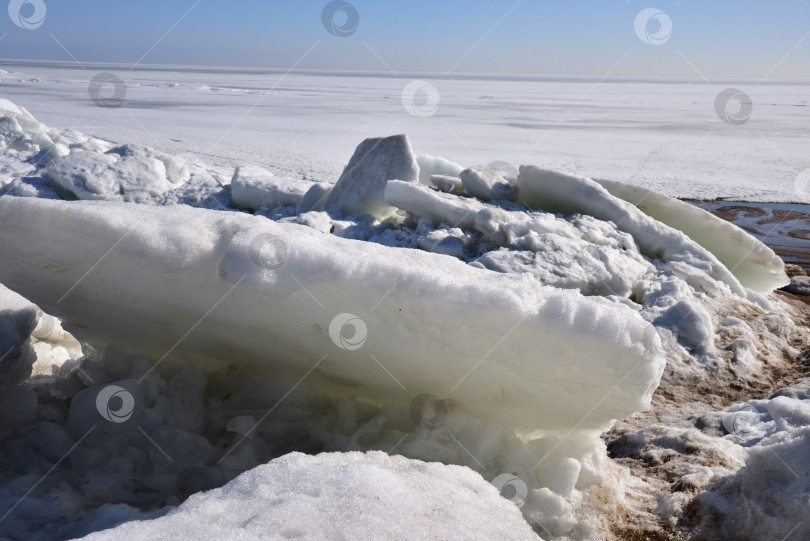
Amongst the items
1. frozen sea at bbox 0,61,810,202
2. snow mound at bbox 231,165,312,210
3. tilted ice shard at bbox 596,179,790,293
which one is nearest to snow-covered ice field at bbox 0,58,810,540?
tilted ice shard at bbox 596,179,790,293

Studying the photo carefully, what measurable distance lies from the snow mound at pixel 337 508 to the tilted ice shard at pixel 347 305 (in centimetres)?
34

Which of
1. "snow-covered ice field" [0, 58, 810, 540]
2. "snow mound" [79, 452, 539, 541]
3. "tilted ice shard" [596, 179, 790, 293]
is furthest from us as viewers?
"tilted ice shard" [596, 179, 790, 293]

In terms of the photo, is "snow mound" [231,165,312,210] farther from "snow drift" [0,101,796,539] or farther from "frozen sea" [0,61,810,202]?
"snow drift" [0,101,796,539]

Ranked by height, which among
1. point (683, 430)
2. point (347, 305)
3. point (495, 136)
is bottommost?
point (347, 305)

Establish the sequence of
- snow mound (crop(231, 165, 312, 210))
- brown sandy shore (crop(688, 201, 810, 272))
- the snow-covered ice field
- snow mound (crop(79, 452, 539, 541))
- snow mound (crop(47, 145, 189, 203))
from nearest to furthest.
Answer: snow mound (crop(79, 452, 539, 541)), the snow-covered ice field, snow mound (crop(231, 165, 312, 210)), snow mound (crop(47, 145, 189, 203)), brown sandy shore (crop(688, 201, 810, 272))

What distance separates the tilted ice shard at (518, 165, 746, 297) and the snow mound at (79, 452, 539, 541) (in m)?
3.62

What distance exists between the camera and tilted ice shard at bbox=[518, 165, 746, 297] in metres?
4.61

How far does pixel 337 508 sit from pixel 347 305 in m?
0.58

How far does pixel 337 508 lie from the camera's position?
1.23 metres

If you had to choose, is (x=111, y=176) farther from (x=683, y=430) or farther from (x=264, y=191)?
(x=683, y=430)

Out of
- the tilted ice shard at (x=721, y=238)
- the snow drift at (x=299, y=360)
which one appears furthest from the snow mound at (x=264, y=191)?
the snow drift at (x=299, y=360)

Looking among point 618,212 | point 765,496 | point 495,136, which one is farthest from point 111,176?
point 495,136

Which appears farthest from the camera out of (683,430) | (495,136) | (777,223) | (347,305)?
(495,136)

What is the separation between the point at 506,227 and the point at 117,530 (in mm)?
3506
